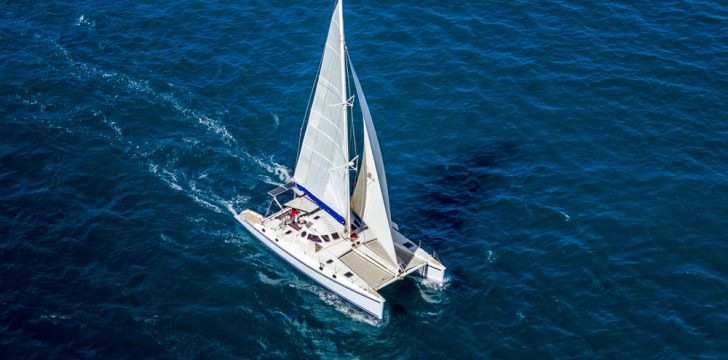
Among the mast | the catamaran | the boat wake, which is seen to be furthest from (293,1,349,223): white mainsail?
the boat wake

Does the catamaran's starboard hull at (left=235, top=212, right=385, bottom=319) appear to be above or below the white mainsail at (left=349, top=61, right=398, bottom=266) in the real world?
below

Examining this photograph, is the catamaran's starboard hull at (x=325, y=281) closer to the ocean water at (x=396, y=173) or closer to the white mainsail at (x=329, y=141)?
the ocean water at (x=396, y=173)

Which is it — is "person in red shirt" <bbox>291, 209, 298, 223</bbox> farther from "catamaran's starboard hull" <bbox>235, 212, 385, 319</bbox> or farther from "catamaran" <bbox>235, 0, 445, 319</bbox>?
"catamaran's starboard hull" <bbox>235, 212, 385, 319</bbox>

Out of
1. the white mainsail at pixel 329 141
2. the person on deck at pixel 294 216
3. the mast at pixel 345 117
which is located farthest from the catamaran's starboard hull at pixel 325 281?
the white mainsail at pixel 329 141

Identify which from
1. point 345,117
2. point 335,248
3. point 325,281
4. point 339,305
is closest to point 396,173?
point 335,248

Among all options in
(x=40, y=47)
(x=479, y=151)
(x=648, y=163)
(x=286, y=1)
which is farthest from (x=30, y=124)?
(x=648, y=163)
